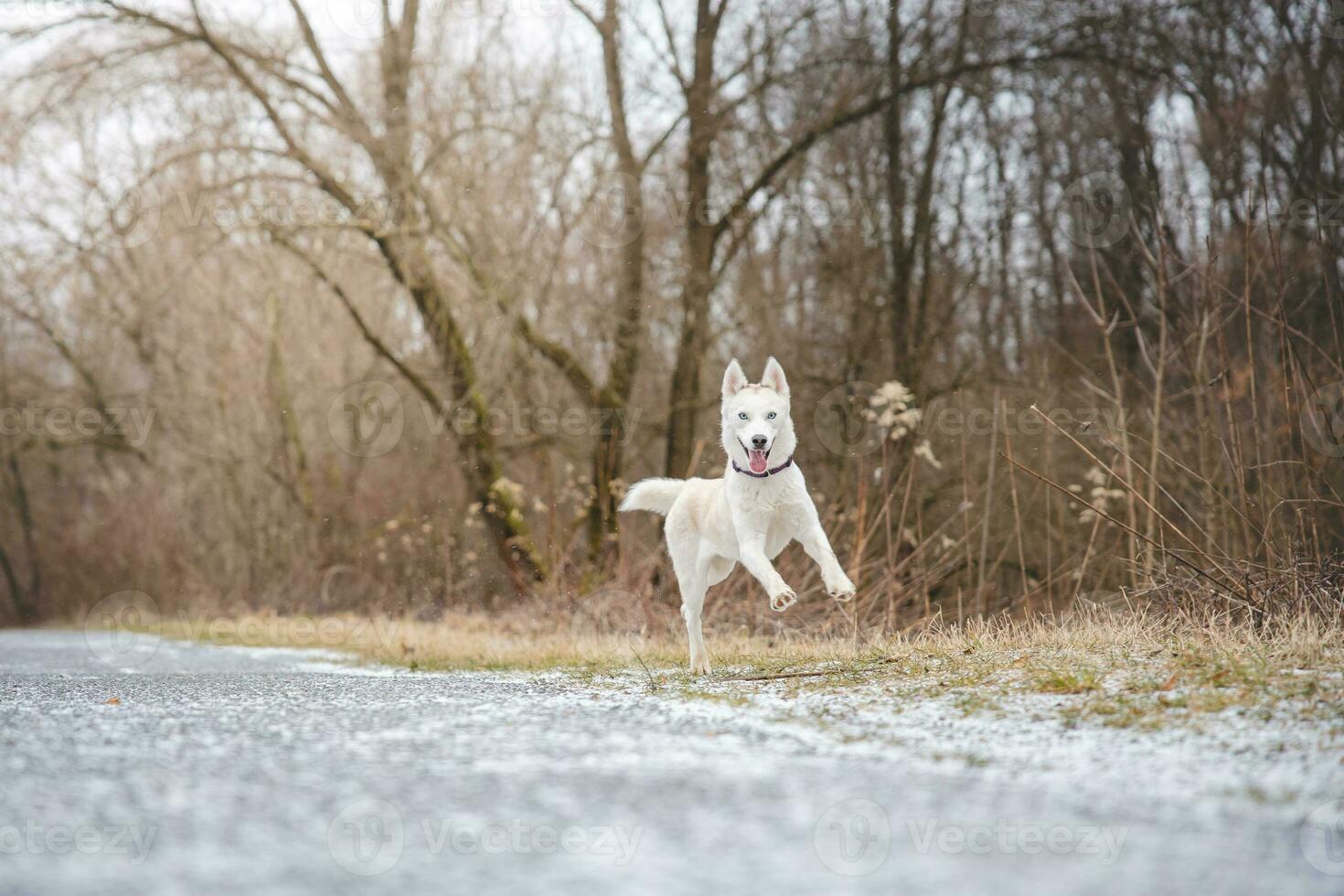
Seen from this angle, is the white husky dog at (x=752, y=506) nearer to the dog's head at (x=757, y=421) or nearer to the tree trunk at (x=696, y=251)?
the dog's head at (x=757, y=421)

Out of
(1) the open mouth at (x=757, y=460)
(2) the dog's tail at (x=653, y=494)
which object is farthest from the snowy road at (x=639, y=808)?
(2) the dog's tail at (x=653, y=494)

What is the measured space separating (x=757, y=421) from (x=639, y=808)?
3287 mm

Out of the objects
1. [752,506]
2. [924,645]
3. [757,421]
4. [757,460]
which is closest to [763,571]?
[752,506]

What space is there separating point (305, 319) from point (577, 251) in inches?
222

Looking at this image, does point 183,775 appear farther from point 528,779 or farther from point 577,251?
point 577,251

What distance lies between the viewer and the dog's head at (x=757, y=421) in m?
5.98

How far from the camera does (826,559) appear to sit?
5.79 m

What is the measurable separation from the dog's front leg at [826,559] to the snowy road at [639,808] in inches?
41.0

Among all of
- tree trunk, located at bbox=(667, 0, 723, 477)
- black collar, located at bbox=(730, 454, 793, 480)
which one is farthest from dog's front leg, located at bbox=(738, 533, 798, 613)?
tree trunk, located at bbox=(667, 0, 723, 477)

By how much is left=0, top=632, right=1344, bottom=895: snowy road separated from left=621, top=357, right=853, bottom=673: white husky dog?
165cm

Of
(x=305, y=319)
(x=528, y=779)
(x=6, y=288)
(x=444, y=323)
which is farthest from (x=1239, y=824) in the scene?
(x=6, y=288)

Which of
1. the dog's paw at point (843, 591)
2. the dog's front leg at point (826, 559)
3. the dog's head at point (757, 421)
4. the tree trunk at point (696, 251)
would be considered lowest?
the dog's paw at point (843, 591)

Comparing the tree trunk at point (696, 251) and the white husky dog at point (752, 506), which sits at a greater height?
the tree trunk at point (696, 251)

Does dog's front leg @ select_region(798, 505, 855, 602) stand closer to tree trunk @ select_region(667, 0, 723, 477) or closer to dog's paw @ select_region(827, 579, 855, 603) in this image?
dog's paw @ select_region(827, 579, 855, 603)
